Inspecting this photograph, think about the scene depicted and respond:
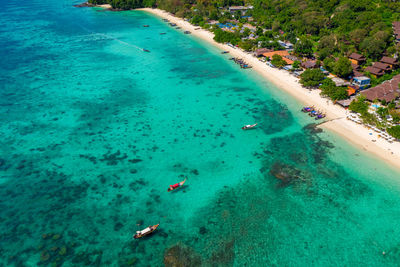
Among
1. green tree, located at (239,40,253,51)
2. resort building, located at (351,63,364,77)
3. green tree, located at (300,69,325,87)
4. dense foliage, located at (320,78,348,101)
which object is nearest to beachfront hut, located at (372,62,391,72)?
resort building, located at (351,63,364,77)

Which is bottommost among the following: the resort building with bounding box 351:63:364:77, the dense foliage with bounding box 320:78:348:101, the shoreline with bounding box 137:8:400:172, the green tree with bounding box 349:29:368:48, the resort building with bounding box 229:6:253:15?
the shoreline with bounding box 137:8:400:172

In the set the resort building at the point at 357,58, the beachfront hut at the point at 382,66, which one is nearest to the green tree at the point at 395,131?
the beachfront hut at the point at 382,66

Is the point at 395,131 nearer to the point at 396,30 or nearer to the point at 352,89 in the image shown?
the point at 352,89

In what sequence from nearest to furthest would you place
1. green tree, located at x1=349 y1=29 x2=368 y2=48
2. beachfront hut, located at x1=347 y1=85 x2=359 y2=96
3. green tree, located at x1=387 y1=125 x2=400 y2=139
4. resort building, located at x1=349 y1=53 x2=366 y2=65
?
green tree, located at x1=387 y1=125 x2=400 y2=139 → beachfront hut, located at x1=347 y1=85 x2=359 y2=96 → resort building, located at x1=349 y1=53 x2=366 y2=65 → green tree, located at x1=349 y1=29 x2=368 y2=48

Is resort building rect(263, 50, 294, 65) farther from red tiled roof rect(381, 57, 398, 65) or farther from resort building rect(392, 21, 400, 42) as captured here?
resort building rect(392, 21, 400, 42)

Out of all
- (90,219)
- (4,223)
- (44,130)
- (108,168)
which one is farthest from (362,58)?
(4,223)

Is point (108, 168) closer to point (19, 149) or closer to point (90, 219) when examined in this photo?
point (90, 219)
